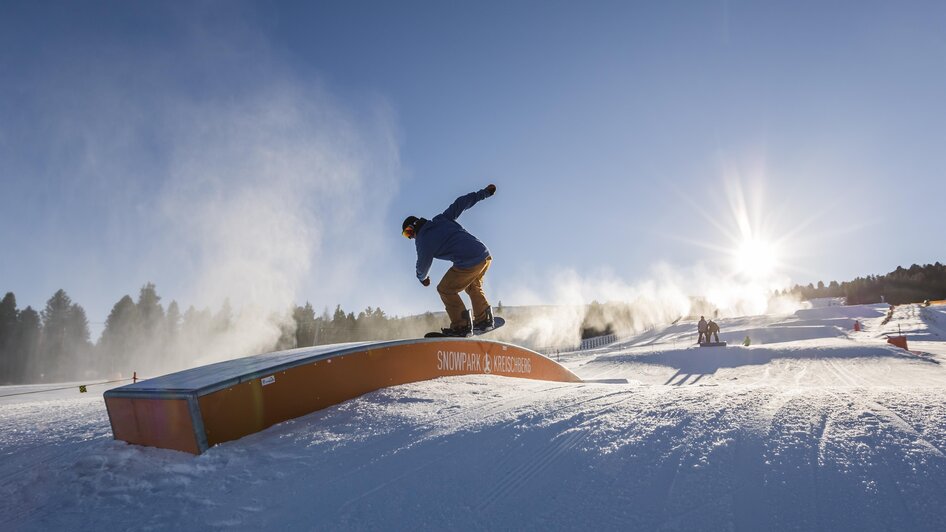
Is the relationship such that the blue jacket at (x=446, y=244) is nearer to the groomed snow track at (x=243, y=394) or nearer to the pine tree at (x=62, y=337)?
the groomed snow track at (x=243, y=394)

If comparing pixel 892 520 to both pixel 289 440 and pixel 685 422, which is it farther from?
pixel 289 440

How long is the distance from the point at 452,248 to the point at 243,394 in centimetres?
331

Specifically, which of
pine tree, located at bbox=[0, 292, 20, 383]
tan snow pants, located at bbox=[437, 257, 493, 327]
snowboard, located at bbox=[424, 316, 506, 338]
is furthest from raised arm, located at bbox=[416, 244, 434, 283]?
pine tree, located at bbox=[0, 292, 20, 383]

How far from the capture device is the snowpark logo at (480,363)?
5344 millimetres

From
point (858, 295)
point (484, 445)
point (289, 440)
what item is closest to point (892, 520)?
point (484, 445)

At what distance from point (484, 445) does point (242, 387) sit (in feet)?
5.30

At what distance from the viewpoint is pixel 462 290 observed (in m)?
6.03

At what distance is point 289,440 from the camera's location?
2.61m

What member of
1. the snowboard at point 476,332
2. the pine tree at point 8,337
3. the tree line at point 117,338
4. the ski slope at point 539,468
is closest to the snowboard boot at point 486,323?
the snowboard at point 476,332

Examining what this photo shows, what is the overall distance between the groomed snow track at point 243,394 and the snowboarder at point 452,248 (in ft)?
4.85

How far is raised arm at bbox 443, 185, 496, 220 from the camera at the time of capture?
588cm

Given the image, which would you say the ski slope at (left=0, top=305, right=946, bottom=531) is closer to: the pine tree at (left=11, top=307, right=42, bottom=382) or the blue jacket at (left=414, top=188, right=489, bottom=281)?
the blue jacket at (left=414, top=188, right=489, bottom=281)

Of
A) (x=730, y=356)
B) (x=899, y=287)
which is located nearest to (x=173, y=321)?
(x=730, y=356)

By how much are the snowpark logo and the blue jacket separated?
110 centimetres
